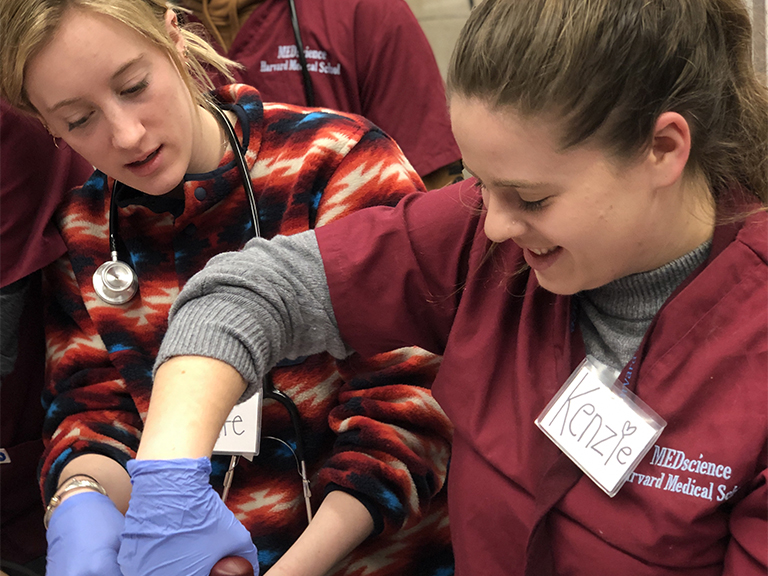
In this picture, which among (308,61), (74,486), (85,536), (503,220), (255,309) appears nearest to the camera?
(503,220)

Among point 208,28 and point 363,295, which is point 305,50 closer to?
point 208,28

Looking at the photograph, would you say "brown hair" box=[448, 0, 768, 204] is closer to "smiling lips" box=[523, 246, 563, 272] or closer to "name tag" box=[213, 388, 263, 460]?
"smiling lips" box=[523, 246, 563, 272]

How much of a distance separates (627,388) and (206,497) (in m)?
0.51

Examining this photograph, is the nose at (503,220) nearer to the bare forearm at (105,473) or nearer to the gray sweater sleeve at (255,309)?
the gray sweater sleeve at (255,309)

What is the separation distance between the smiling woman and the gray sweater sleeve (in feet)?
0.59

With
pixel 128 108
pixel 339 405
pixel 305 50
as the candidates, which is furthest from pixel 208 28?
pixel 339 405

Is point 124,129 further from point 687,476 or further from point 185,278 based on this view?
point 687,476

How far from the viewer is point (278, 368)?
46.4 inches

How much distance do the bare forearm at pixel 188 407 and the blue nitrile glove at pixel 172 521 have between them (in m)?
0.02

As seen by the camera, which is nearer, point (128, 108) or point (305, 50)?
point (128, 108)

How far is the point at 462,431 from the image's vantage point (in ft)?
3.04

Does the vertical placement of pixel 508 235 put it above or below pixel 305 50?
above

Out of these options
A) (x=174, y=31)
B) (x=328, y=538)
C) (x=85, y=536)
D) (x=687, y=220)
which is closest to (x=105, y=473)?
(x=85, y=536)

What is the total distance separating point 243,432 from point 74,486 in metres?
0.29
